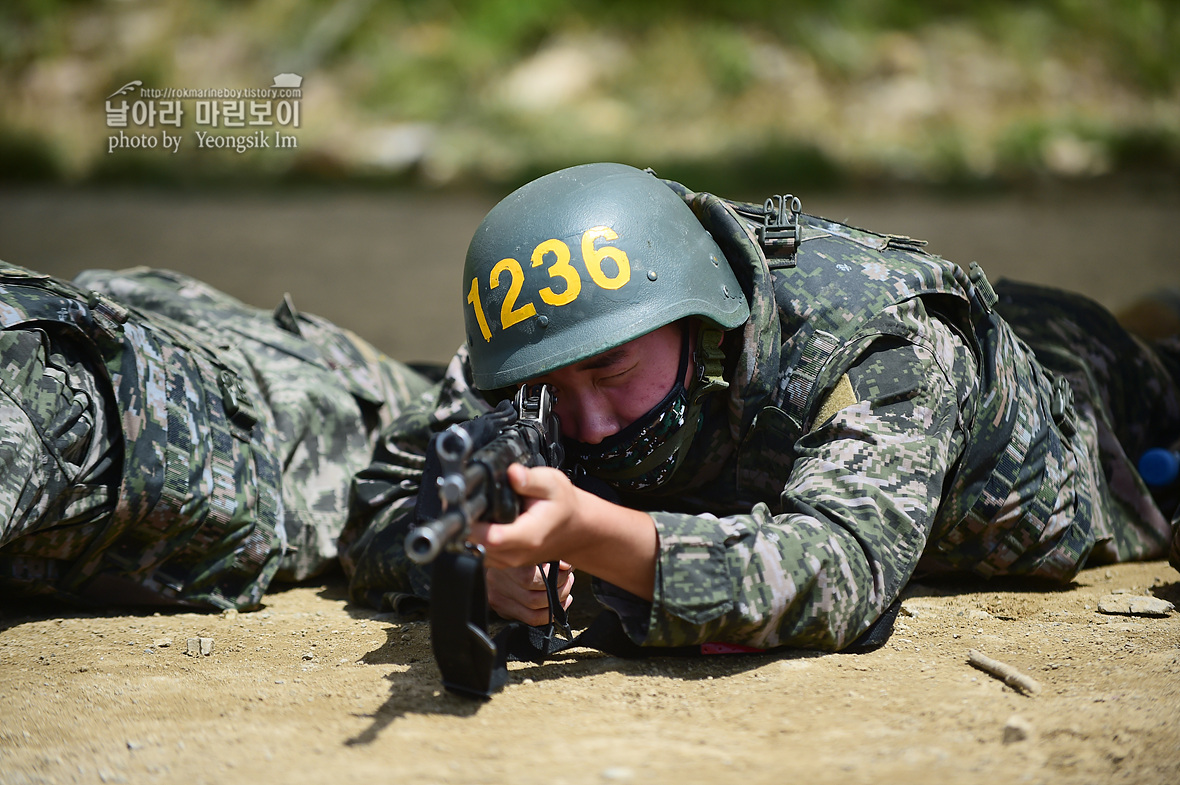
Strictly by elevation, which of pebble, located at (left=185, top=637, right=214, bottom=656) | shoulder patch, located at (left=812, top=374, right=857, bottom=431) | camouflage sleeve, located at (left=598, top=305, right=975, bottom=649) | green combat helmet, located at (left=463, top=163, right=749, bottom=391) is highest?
green combat helmet, located at (left=463, top=163, right=749, bottom=391)

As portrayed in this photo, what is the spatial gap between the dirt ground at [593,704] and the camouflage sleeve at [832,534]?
0.16 meters

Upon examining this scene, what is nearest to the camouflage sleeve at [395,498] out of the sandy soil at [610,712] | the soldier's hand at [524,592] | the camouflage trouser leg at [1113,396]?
the sandy soil at [610,712]

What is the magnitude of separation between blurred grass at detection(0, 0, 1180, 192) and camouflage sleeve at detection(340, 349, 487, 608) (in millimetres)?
6945

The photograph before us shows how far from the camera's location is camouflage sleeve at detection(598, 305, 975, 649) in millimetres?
2311

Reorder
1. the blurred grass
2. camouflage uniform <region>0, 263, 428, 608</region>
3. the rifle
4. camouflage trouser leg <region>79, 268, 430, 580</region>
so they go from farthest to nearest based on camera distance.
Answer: the blurred grass < camouflage trouser leg <region>79, 268, 430, 580</region> < camouflage uniform <region>0, 263, 428, 608</region> < the rifle

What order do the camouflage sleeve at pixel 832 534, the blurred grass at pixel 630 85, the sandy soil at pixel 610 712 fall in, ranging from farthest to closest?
the blurred grass at pixel 630 85
the camouflage sleeve at pixel 832 534
the sandy soil at pixel 610 712

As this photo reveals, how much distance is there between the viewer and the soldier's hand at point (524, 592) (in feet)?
9.00

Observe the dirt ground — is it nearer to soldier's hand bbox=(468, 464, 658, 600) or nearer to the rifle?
the rifle

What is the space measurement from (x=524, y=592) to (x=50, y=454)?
51.2 inches

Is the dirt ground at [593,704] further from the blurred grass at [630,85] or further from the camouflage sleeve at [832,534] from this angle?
the blurred grass at [630,85]

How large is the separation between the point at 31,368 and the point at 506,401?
1.34m

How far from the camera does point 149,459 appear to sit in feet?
9.97

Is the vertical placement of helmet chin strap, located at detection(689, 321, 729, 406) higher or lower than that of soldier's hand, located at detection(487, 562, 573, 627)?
higher

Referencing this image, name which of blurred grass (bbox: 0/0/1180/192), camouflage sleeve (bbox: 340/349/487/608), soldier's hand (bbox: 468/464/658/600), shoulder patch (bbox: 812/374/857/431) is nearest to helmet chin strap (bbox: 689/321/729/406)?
shoulder patch (bbox: 812/374/857/431)
